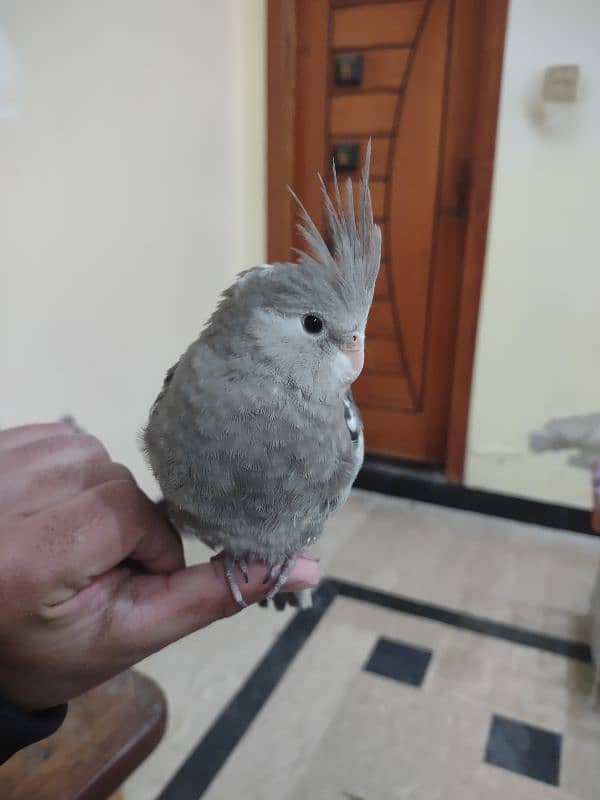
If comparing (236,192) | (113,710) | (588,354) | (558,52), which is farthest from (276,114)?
(113,710)

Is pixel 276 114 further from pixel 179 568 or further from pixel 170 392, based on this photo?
pixel 179 568

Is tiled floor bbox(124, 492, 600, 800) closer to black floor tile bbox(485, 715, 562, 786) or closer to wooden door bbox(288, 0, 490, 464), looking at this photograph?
black floor tile bbox(485, 715, 562, 786)

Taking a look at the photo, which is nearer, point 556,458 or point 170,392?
point 170,392

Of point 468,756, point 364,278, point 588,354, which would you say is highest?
point 364,278

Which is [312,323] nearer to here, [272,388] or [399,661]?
[272,388]

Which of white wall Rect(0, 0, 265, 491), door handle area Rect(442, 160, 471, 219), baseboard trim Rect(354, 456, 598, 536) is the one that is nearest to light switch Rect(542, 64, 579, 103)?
door handle area Rect(442, 160, 471, 219)

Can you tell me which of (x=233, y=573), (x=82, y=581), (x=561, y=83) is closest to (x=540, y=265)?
(x=561, y=83)

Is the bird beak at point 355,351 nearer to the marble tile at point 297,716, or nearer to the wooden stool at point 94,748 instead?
the wooden stool at point 94,748

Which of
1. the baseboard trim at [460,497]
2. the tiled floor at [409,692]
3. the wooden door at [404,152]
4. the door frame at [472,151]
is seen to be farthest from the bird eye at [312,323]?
the baseboard trim at [460,497]
